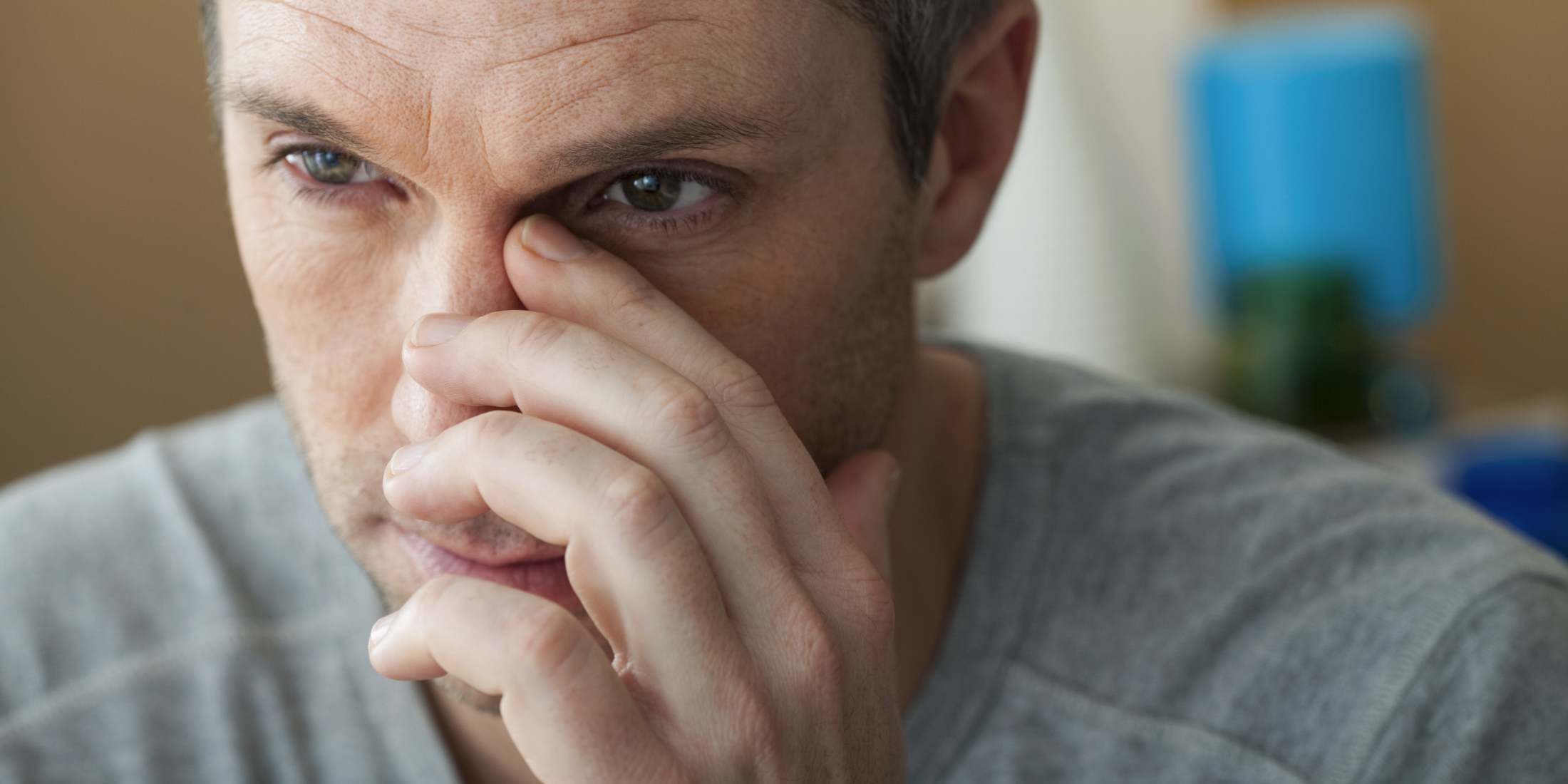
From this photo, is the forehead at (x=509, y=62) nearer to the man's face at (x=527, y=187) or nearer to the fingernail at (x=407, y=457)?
the man's face at (x=527, y=187)

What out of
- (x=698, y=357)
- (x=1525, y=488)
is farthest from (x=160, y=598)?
(x=1525, y=488)

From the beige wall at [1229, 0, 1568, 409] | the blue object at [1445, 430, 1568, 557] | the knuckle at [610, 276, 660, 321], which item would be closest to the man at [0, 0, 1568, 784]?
the knuckle at [610, 276, 660, 321]

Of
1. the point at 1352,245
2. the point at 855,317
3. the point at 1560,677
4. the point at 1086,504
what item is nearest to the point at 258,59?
the point at 855,317

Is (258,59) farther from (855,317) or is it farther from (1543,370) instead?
(1543,370)

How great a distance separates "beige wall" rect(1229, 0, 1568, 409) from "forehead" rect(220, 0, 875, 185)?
96.3 inches

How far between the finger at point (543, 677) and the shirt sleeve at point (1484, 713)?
0.64 m

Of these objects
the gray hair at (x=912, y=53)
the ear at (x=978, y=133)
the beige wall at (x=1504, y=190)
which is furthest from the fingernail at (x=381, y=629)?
the beige wall at (x=1504, y=190)

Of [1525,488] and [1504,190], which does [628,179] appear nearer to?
[1525,488]

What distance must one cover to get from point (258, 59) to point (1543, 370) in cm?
315

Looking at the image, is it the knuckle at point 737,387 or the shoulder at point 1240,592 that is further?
the shoulder at point 1240,592

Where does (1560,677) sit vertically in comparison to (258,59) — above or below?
below

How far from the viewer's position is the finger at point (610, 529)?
30.1 inches

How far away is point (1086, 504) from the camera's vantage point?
50.3 inches

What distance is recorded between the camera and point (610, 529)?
0.76 meters
